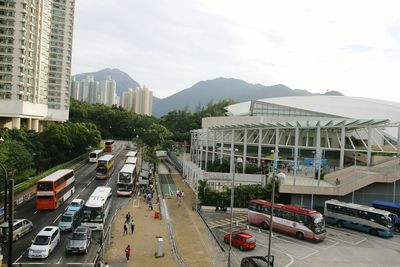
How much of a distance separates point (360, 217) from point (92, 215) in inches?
870

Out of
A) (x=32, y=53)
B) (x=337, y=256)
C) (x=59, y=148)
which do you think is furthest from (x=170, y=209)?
(x=32, y=53)

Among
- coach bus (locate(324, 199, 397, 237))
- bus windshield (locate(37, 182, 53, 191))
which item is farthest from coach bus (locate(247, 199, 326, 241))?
bus windshield (locate(37, 182, 53, 191))

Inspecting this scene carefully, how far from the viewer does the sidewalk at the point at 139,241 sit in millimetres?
21125

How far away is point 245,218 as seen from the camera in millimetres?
32500

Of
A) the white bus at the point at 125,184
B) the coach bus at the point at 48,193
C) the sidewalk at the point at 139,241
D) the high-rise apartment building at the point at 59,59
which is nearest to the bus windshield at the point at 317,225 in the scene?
the sidewalk at the point at 139,241

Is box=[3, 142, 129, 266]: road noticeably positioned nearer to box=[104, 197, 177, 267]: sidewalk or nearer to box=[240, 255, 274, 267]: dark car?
box=[104, 197, 177, 267]: sidewalk

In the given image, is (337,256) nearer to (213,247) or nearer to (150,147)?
(213,247)

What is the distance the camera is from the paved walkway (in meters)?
21.3

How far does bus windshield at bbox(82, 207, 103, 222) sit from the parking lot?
355 inches

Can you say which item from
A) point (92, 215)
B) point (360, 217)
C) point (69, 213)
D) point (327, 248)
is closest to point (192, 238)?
point (92, 215)

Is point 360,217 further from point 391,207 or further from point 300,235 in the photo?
point 300,235

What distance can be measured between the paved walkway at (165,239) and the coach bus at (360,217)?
1198 cm

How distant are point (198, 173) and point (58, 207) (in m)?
16.1

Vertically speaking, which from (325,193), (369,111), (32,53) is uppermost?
(32,53)
